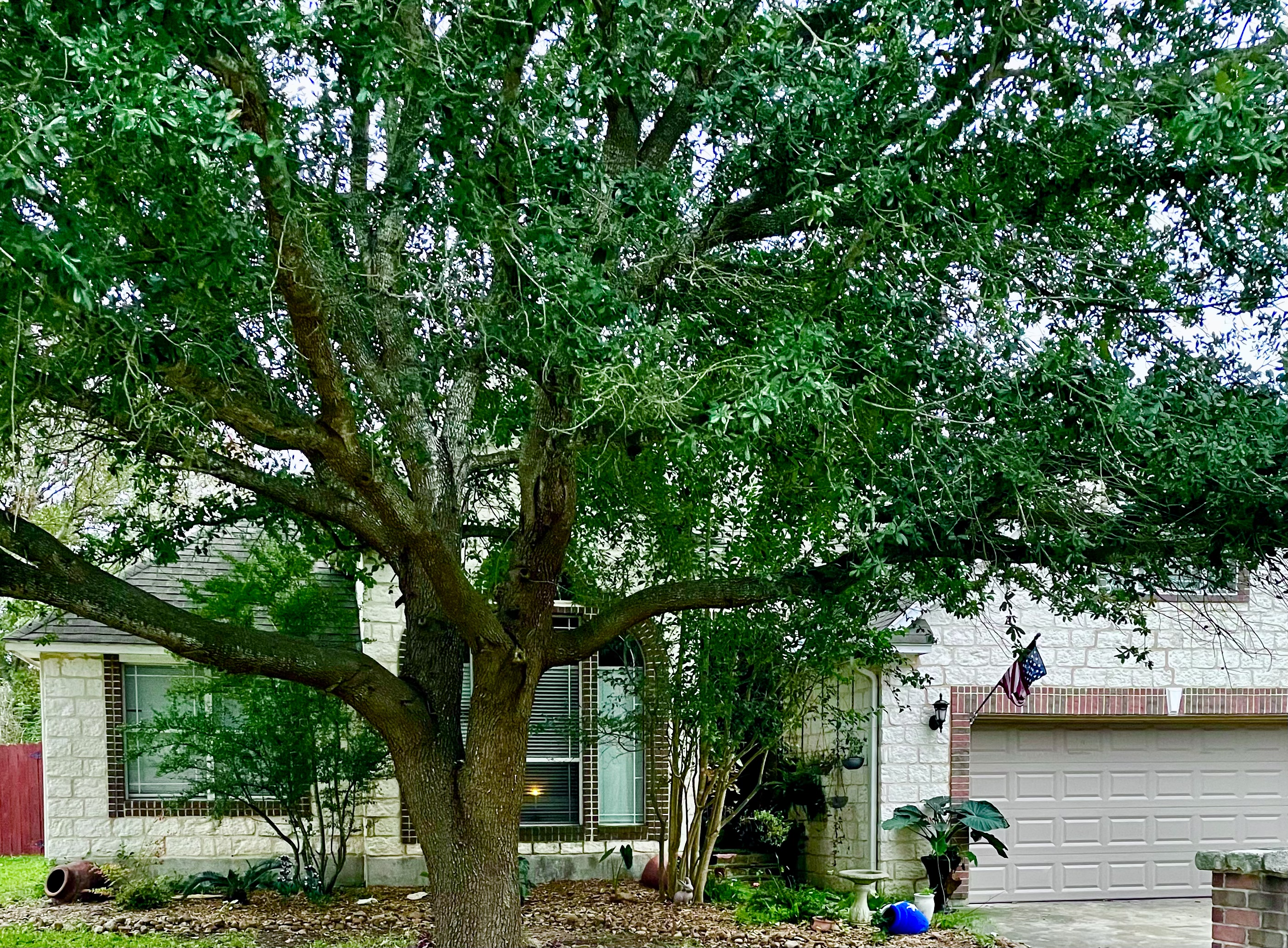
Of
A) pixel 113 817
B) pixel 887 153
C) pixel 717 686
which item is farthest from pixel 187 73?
pixel 113 817

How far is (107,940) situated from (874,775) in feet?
23.3

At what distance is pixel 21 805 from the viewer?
1859 centimetres

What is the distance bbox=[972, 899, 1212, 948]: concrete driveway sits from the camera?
10.4 metres

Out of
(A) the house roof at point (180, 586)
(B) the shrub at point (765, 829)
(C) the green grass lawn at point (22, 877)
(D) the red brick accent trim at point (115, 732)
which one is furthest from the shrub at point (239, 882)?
(B) the shrub at point (765, 829)

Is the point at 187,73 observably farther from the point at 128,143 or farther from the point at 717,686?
the point at 717,686

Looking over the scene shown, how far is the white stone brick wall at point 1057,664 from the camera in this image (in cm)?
1218

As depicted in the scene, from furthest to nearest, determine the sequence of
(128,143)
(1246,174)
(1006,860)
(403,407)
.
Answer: (1006,860) → (403,407) → (1246,174) → (128,143)

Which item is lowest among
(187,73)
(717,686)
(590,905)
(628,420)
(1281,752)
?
(590,905)

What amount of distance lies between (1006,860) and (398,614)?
22.6 ft

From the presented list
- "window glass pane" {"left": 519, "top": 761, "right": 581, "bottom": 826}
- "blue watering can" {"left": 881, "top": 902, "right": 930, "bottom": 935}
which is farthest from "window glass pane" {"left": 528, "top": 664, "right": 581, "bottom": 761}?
"blue watering can" {"left": 881, "top": 902, "right": 930, "bottom": 935}

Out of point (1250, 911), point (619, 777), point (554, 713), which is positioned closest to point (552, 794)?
point (619, 777)

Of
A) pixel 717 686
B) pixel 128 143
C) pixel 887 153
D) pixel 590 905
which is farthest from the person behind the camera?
pixel 590 905

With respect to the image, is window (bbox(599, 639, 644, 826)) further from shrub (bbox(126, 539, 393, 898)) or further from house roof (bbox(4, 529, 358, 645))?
house roof (bbox(4, 529, 358, 645))

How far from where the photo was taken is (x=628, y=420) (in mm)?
6027
